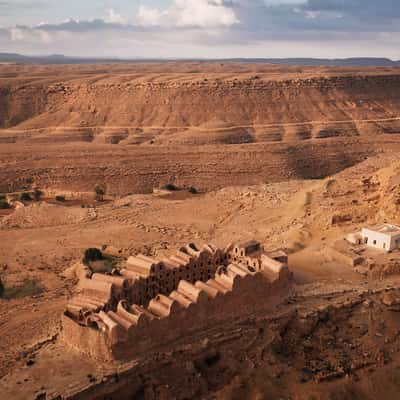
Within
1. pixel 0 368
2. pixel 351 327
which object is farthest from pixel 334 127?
pixel 0 368

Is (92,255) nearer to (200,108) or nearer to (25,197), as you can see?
(25,197)

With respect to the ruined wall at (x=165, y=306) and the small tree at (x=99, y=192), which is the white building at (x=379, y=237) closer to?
the ruined wall at (x=165, y=306)

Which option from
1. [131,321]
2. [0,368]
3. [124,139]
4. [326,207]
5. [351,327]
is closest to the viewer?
[131,321]

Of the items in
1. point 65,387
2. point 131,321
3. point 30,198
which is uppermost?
point 131,321

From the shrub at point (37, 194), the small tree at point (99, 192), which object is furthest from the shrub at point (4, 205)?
the small tree at point (99, 192)

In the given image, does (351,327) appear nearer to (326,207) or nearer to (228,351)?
(228,351)

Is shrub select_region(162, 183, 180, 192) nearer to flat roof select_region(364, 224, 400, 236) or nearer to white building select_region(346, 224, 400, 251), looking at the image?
white building select_region(346, 224, 400, 251)

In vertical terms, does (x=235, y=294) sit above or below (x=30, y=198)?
above
